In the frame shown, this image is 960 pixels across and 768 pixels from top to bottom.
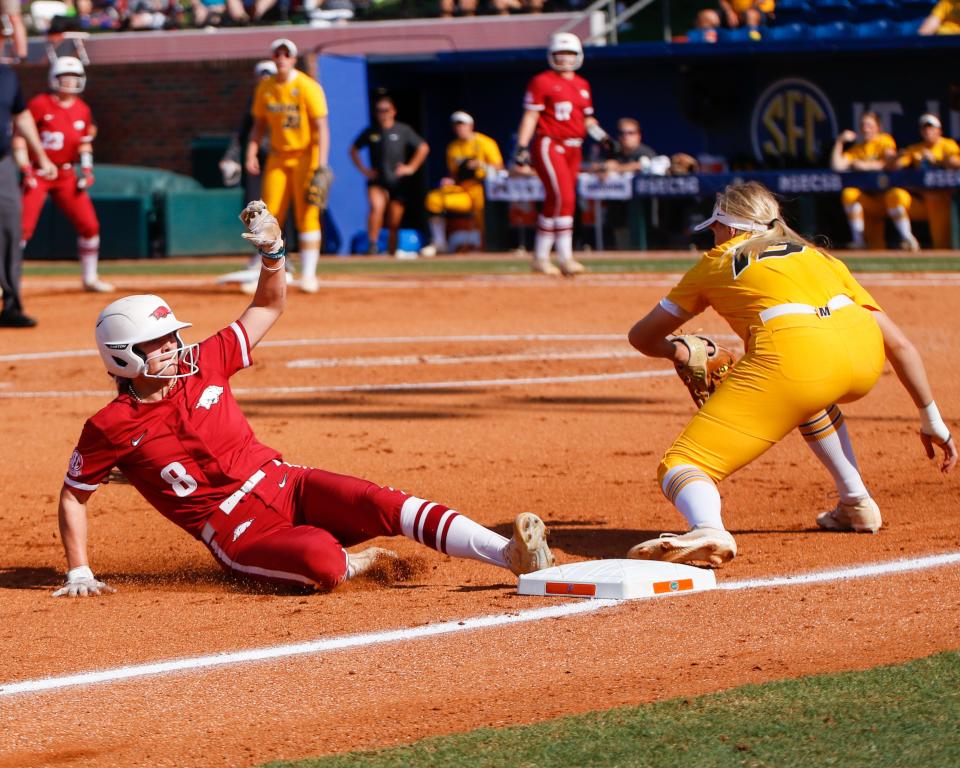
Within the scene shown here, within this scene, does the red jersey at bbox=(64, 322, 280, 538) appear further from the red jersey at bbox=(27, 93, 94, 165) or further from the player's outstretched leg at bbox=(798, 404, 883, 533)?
the red jersey at bbox=(27, 93, 94, 165)

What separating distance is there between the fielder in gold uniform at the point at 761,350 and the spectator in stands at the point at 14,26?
762 inches

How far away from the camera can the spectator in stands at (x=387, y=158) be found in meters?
20.8

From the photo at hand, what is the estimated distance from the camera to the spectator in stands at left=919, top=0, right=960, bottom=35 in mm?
20219

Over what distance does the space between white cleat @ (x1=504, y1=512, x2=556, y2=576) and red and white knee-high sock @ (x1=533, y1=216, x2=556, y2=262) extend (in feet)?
34.0

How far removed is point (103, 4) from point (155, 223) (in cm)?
776

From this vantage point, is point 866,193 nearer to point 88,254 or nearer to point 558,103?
point 558,103

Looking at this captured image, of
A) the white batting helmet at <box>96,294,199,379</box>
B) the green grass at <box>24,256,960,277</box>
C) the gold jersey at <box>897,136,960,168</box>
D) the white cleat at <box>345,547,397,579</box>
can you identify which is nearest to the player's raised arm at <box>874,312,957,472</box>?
the white cleat at <box>345,547,397,579</box>

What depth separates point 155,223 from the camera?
896 inches

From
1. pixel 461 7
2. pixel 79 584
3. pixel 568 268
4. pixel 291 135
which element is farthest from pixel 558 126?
pixel 79 584

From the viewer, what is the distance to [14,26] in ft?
81.8

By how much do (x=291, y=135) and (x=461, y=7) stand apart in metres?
11.2

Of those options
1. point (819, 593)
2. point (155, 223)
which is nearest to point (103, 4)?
point (155, 223)

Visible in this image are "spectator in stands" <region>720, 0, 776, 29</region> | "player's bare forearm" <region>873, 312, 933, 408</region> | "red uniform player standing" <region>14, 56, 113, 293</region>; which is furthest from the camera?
"spectator in stands" <region>720, 0, 776, 29</region>

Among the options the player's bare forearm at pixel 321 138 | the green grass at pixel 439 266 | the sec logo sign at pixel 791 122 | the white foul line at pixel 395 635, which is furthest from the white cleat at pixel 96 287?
the white foul line at pixel 395 635
